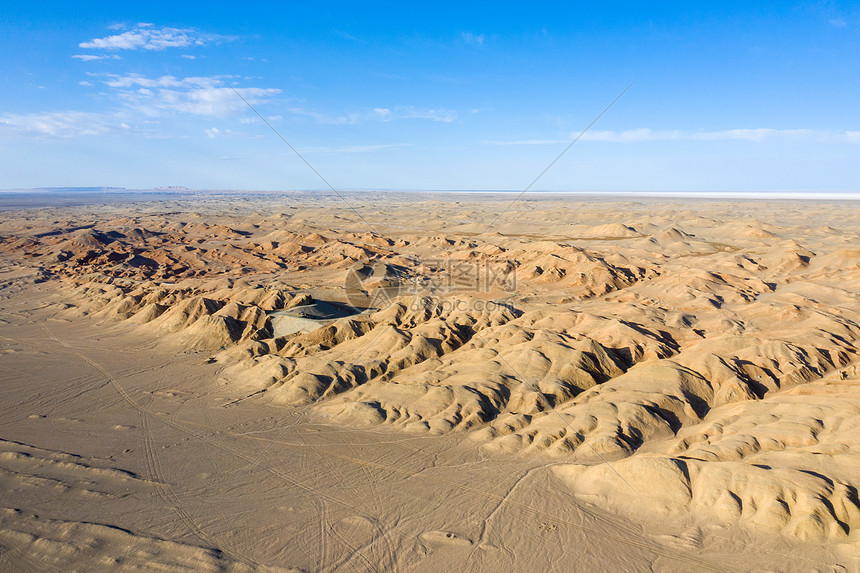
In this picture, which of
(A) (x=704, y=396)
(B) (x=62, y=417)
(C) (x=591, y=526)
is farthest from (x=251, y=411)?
(A) (x=704, y=396)

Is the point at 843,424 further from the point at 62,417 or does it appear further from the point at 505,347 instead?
the point at 62,417
